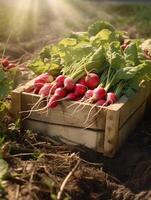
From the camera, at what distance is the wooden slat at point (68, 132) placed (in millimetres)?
3832

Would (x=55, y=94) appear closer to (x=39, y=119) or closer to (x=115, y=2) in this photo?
(x=39, y=119)

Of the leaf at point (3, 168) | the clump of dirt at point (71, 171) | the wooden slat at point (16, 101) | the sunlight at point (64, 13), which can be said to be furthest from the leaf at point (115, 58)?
the sunlight at point (64, 13)

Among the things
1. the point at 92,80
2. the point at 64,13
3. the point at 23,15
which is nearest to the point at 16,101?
the point at 92,80

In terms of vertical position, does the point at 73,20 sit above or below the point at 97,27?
below

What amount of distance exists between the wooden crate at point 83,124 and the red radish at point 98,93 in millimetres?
83

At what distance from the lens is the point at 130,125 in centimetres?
414

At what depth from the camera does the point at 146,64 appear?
13.1ft

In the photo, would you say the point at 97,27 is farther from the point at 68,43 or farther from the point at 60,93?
the point at 60,93

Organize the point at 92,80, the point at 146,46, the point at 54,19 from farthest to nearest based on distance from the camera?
the point at 54,19
the point at 146,46
the point at 92,80

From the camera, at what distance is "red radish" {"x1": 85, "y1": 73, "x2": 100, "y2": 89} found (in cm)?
394

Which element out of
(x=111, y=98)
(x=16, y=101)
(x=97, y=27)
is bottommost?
(x=16, y=101)

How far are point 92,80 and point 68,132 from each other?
1.45 ft

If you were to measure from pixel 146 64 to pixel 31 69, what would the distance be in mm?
985

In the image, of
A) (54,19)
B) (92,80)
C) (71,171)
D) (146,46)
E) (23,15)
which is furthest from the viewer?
(54,19)
